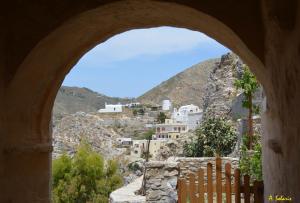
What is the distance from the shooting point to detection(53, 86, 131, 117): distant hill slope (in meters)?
63.2

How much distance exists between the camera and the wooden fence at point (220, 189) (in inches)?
160

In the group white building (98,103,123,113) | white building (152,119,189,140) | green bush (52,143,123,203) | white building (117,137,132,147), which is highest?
white building (98,103,123,113)

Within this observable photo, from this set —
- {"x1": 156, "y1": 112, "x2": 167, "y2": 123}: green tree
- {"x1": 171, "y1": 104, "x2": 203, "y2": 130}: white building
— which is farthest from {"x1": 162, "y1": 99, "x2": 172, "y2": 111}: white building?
{"x1": 171, "y1": 104, "x2": 203, "y2": 130}: white building

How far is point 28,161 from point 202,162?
796 centimetres

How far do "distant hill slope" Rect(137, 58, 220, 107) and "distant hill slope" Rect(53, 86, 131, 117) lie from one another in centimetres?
1014

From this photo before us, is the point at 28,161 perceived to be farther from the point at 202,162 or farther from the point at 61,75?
the point at 202,162

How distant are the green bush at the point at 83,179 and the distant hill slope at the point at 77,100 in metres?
32.2

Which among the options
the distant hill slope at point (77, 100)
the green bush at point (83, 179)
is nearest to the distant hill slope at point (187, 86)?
the distant hill slope at point (77, 100)

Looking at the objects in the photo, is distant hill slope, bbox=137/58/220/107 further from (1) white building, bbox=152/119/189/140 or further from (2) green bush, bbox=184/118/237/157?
(2) green bush, bbox=184/118/237/157

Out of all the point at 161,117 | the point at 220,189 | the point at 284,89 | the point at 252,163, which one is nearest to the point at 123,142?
the point at 161,117

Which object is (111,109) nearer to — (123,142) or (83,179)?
(123,142)

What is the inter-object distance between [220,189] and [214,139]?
13.0 meters

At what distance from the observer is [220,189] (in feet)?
15.6

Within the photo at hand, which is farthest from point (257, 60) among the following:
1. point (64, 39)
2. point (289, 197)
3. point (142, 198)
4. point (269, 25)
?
point (142, 198)
